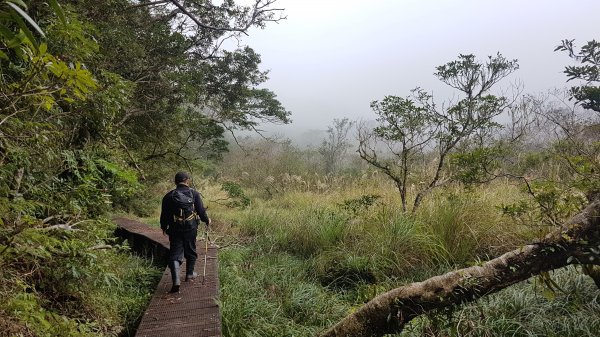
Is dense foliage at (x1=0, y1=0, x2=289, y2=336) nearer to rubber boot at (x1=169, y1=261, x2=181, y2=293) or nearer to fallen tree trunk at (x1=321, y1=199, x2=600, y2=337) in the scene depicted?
rubber boot at (x1=169, y1=261, x2=181, y2=293)

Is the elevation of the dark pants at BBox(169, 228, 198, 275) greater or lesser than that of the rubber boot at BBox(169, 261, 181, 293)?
greater

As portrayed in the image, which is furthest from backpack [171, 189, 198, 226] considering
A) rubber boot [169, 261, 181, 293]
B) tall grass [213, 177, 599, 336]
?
tall grass [213, 177, 599, 336]

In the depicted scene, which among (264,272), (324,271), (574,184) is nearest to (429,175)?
(324,271)

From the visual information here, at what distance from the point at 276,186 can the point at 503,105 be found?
29.3 feet

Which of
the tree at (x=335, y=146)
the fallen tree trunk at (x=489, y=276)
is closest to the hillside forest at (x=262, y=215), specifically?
the fallen tree trunk at (x=489, y=276)

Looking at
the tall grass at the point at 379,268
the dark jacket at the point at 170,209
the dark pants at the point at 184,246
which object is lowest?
the tall grass at the point at 379,268

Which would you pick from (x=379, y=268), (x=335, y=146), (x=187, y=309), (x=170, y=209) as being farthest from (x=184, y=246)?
(x=335, y=146)

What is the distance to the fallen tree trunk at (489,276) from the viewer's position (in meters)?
2.54

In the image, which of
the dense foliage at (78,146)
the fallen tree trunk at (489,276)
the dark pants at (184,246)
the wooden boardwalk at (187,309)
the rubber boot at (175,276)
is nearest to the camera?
the dense foliage at (78,146)

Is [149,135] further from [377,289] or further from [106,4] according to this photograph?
[377,289]

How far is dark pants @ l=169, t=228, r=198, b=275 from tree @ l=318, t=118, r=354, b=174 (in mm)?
16919

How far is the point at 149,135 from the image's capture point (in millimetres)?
7434

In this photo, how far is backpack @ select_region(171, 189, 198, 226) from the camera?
455cm

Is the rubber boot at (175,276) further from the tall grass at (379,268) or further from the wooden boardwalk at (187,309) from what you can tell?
the tall grass at (379,268)
